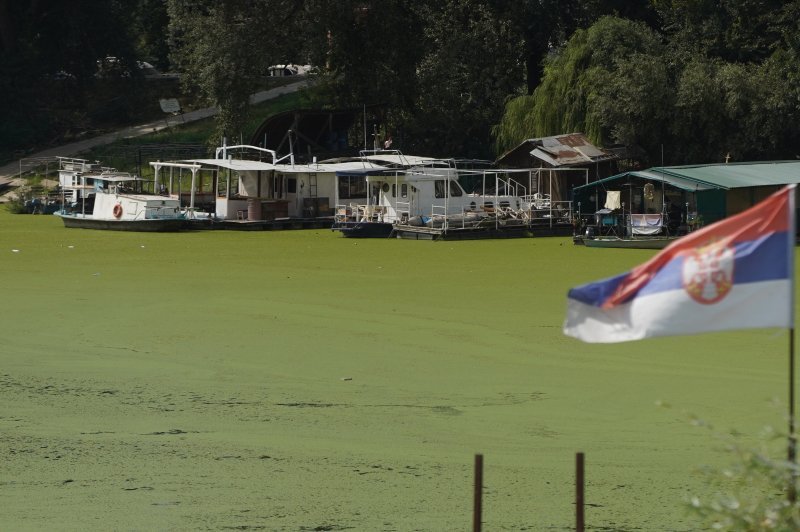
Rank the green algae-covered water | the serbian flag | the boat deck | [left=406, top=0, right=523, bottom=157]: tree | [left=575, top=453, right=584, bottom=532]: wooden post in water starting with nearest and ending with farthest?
the serbian flag → [left=575, top=453, right=584, bottom=532]: wooden post in water → the green algae-covered water → the boat deck → [left=406, top=0, right=523, bottom=157]: tree

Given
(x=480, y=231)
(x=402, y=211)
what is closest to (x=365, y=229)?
(x=402, y=211)

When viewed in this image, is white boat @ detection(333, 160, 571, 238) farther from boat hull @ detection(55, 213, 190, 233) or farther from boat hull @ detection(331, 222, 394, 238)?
boat hull @ detection(55, 213, 190, 233)

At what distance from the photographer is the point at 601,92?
4241cm

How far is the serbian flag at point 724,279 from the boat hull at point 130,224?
3213 centimetres

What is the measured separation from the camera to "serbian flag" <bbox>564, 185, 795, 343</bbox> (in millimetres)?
7055

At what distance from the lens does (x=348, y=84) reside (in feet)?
161

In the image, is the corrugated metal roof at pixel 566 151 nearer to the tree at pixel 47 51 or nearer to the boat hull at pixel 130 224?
the boat hull at pixel 130 224

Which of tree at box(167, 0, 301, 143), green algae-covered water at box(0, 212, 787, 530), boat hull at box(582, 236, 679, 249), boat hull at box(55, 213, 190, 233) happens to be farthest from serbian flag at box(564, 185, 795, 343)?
tree at box(167, 0, 301, 143)

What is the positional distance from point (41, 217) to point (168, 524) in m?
36.8

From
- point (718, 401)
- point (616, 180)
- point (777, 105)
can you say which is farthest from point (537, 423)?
point (777, 105)

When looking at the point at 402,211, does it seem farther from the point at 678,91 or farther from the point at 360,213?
the point at 678,91

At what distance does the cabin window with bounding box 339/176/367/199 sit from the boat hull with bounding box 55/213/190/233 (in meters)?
5.32

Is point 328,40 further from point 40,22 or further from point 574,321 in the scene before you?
point 574,321

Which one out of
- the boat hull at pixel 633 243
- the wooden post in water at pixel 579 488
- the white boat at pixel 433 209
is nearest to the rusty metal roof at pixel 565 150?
the white boat at pixel 433 209
